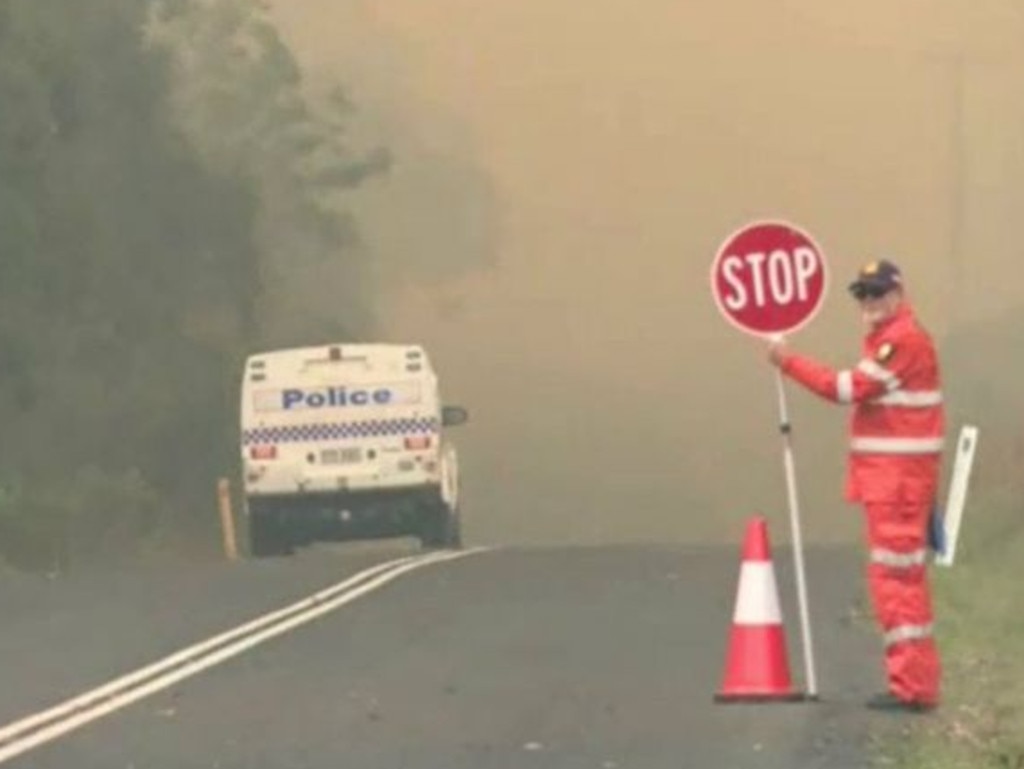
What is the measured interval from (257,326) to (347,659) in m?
43.2

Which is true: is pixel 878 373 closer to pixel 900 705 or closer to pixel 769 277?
pixel 769 277

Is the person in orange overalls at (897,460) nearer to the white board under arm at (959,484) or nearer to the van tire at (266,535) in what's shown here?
the white board under arm at (959,484)

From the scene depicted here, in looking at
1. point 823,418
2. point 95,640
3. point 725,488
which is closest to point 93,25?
point 823,418

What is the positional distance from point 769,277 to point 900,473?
1351 mm

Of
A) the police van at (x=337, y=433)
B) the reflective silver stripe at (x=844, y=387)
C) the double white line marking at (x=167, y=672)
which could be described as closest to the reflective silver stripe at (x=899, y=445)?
the reflective silver stripe at (x=844, y=387)

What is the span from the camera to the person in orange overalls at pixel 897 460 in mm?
13430

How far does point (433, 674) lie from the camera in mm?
15641

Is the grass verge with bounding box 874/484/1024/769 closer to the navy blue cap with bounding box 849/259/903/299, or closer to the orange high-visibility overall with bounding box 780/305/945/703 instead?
the orange high-visibility overall with bounding box 780/305/945/703

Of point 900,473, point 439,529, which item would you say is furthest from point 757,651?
point 439,529

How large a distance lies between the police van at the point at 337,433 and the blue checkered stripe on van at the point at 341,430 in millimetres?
12

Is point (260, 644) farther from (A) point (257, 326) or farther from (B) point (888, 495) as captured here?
(A) point (257, 326)

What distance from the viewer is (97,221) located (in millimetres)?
52781

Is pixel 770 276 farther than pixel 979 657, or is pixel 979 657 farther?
pixel 979 657

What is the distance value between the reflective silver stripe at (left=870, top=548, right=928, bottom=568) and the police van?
25.3 m
